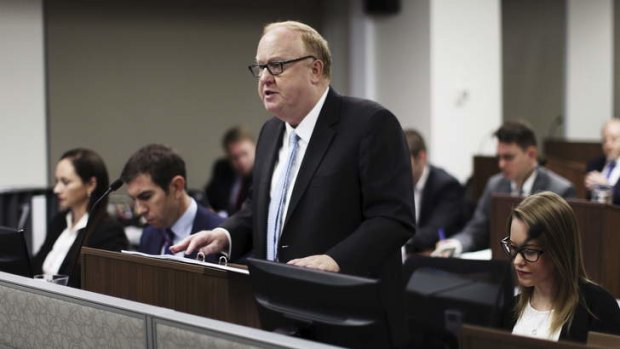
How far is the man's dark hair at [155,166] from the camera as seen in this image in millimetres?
3055

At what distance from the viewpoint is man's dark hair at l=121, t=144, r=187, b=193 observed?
3.05m

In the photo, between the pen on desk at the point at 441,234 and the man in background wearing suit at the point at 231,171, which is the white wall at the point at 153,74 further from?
the pen on desk at the point at 441,234

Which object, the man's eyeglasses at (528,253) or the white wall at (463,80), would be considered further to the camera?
the white wall at (463,80)

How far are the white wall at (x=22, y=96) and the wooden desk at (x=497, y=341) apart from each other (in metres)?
5.14

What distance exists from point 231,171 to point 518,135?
2837mm

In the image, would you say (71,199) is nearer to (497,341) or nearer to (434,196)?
(434,196)

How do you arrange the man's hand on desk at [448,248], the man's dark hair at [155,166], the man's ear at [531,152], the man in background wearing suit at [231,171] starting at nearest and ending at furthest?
the man's dark hair at [155,166] → the man's hand on desk at [448,248] → the man's ear at [531,152] → the man in background wearing suit at [231,171]

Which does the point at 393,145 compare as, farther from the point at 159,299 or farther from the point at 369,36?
the point at 369,36

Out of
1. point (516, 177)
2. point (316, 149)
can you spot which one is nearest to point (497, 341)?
point (316, 149)

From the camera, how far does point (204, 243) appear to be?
7.47ft

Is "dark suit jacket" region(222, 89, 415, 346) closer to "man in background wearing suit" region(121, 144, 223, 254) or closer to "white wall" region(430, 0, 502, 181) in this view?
"man in background wearing suit" region(121, 144, 223, 254)

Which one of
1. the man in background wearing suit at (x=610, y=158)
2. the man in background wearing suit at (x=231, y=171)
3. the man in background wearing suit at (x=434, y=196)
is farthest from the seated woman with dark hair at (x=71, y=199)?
the man in background wearing suit at (x=610, y=158)

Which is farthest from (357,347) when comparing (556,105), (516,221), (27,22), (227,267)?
(556,105)

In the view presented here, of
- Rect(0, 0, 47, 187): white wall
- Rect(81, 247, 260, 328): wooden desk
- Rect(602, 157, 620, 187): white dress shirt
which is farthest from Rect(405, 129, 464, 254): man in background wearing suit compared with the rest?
Rect(0, 0, 47, 187): white wall
